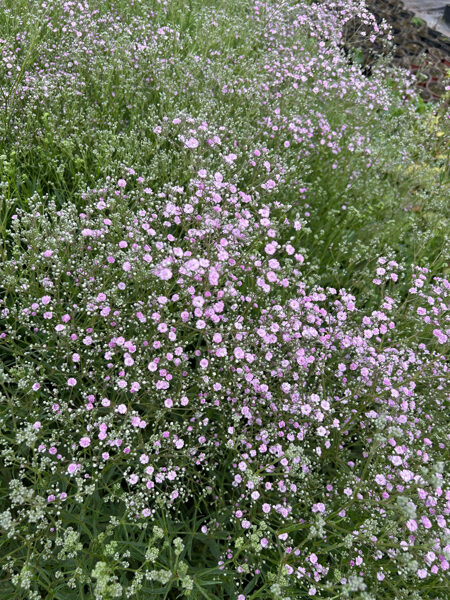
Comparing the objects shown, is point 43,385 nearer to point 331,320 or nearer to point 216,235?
point 216,235

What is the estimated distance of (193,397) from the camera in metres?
3.29

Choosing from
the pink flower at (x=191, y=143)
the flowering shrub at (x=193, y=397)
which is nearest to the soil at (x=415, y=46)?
the flowering shrub at (x=193, y=397)

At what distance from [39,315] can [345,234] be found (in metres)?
3.44

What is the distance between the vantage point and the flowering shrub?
8.34 ft

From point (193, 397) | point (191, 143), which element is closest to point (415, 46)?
point (191, 143)

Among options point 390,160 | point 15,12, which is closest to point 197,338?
point 390,160

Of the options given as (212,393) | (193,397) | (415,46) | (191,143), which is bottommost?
(193,397)

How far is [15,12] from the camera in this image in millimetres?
5258

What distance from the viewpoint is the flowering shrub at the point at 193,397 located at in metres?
2.54

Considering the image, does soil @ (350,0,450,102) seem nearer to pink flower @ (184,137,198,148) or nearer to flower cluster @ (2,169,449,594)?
pink flower @ (184,137,198,148)

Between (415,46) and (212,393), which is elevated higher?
(415,46)

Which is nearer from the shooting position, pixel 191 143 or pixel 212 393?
pixel 212 393

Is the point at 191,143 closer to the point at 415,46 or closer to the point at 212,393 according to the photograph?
the point at 212,393

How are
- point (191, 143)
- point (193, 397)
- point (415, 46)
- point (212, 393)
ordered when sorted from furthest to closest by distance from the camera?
1. point (415, 46)
2. point (191, 143)
3. point (193, 397)
4. point (212, 393)
